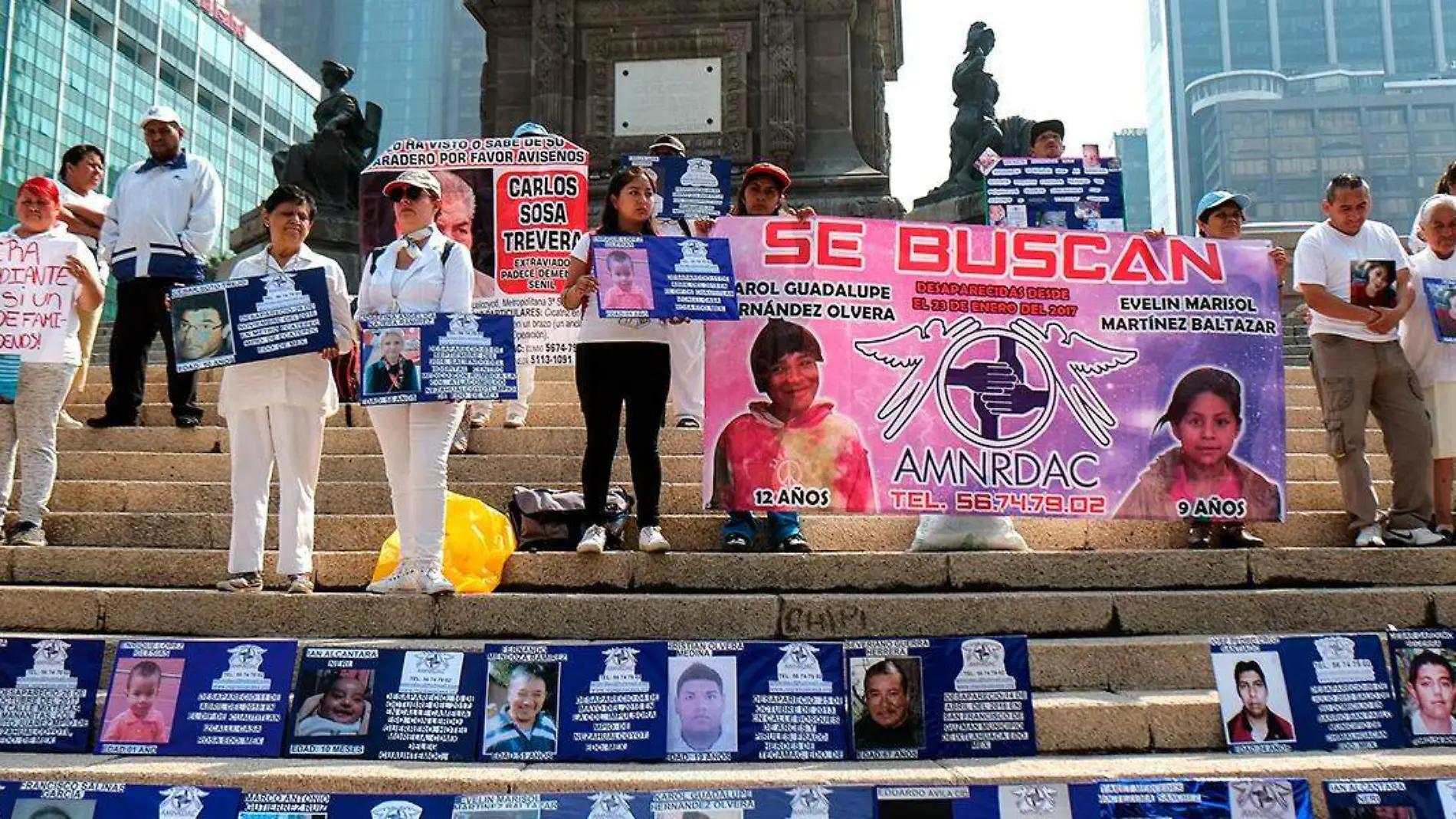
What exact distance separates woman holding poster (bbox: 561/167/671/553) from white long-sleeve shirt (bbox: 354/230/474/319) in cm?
49

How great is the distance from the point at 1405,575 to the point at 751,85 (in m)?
9.50

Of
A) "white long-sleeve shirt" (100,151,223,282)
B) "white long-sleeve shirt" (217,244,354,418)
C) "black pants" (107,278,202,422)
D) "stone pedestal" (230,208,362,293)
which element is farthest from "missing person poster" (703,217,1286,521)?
"stone pedestal" (230,208,362,293)

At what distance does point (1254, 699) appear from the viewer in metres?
4.16

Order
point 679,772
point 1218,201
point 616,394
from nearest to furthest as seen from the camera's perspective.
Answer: point 679,772
point 616,394
point 1218,201

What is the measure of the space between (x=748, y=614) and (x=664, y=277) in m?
1.64

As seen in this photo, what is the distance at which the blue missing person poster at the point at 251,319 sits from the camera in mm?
5266

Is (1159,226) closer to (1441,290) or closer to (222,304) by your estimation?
(1441,290)

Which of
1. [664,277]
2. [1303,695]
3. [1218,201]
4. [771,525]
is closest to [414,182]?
[664,277]

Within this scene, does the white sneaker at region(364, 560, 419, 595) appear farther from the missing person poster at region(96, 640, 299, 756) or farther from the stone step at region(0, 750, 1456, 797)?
the stone step at region(0, 750, 1456, 797)

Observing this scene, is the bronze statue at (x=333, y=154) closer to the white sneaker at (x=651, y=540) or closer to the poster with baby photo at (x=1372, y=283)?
the white sneaker at (x=651, y=540)

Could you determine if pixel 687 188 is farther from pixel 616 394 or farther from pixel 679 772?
pixel 679 772

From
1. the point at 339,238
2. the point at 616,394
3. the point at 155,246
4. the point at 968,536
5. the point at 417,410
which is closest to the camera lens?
the point at 417,410

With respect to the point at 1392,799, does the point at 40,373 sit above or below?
above

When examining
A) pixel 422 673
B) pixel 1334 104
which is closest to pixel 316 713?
pixel 422 673
